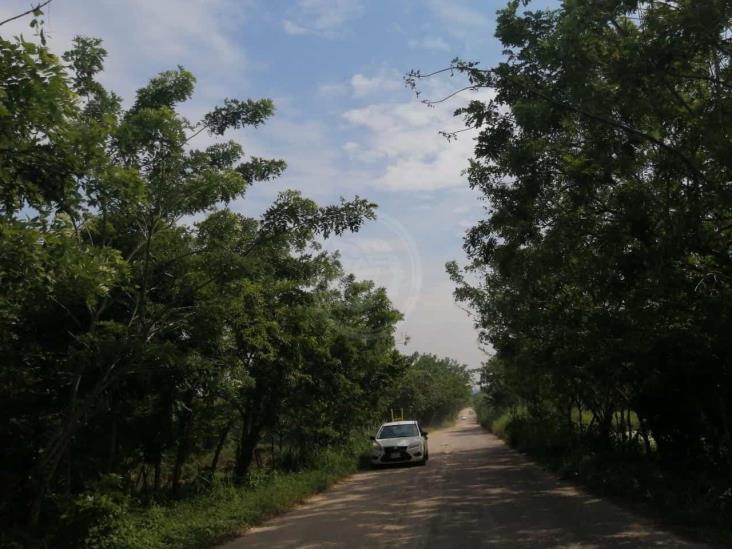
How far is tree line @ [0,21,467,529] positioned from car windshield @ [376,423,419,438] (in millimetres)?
10289

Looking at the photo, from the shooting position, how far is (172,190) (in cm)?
843

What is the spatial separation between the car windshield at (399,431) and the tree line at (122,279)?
10.3 metres

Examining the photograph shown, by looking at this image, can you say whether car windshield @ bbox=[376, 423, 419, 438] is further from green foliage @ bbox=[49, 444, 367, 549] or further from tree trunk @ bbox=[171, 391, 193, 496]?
tree trunk @ bbox=[171, 391, 193, 496]

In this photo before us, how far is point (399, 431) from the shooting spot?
23172 mm

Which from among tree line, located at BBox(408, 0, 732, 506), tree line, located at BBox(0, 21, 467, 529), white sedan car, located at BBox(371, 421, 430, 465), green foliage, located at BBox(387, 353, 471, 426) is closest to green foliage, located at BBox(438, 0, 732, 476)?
tree line, located at BBox(408, 0, 732, 506)

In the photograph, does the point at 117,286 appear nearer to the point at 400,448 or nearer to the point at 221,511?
the point at 221,511

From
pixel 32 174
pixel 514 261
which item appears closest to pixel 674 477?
pixel 514 261

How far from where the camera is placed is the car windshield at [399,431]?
22.9m

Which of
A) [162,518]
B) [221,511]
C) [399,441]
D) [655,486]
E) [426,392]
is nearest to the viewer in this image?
[162,518]

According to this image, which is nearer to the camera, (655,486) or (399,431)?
(655,486)

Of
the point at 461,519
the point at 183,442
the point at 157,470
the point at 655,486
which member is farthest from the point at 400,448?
the point at 461,519

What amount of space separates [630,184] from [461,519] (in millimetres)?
5866

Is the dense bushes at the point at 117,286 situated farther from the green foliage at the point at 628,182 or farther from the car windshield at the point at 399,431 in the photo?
the car windshield at the point at 399,431

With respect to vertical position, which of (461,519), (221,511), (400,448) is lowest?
(461,519)
